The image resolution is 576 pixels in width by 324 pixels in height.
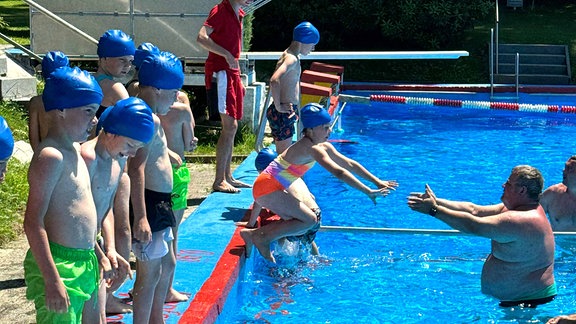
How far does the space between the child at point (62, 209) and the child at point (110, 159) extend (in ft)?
0.54

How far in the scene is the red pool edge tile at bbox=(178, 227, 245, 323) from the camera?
18.4ft

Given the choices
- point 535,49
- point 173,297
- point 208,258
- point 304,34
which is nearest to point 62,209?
point 173,297

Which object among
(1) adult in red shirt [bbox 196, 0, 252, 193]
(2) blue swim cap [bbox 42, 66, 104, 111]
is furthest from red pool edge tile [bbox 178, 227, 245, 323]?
(2) blue swim cap [bbox 42, 66, 104, 111]

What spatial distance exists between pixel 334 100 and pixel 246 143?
3.48 m

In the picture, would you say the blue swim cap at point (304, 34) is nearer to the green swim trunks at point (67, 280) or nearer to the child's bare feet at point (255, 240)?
the child's bare feet at point (255, 240)

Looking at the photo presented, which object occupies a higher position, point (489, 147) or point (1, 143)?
point (1, 143)

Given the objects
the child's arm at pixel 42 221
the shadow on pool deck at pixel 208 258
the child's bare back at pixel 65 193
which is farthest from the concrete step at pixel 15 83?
the child's arm at pixel 42 221

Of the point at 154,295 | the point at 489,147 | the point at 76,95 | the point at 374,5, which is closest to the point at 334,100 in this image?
the point at 489,147

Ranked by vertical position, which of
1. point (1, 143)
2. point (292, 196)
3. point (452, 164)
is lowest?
point (452, 164)

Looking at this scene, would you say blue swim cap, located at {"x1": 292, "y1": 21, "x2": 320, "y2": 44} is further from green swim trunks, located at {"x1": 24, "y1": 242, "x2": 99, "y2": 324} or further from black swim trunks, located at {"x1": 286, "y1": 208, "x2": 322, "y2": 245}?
green swim trunks, located at {"x1": 24, "y1": 242, "x2": 99, "y2": 324}

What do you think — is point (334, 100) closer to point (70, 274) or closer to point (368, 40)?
point (368, 40)

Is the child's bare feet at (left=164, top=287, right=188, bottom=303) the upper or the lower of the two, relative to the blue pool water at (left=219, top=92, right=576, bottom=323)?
upper

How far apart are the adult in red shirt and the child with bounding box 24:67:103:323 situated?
15.3ft

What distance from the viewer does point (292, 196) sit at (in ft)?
23.9
